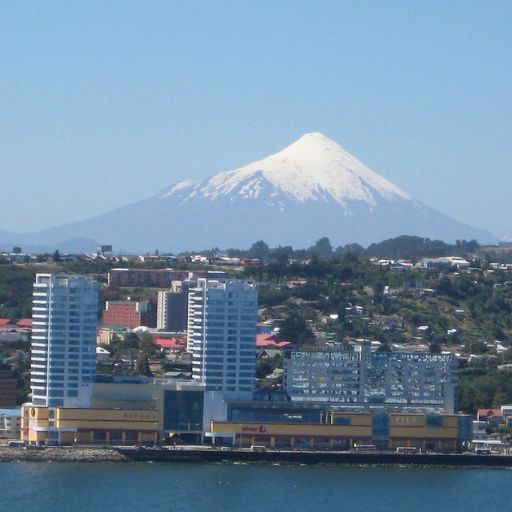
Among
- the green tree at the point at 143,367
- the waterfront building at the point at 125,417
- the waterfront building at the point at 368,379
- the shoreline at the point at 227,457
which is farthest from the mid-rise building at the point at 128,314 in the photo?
the shoreline at the point at 227,457

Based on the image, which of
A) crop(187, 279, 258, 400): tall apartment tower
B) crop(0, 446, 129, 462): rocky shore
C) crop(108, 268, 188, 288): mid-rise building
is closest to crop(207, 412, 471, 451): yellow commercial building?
crop(187, 279, 258, 400): tall apartment tower

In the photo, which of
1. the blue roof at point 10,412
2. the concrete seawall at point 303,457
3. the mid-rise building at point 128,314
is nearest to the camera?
the concrete seawall at point 303,457

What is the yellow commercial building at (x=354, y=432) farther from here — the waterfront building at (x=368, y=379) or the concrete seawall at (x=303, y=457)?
the waterfront building at (x=368, y=379)

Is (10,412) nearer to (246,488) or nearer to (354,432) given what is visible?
(354,432)

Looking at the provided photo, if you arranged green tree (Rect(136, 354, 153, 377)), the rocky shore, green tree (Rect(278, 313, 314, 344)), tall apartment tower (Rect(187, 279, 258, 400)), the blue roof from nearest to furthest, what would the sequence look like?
the rocky shore < tall apartment tower (Rect(187, 279, 258, 400)) < the blue roof < green tree (Rect(136, 354, 153, 377)) < green tree (Rect(278, 313, 314, 344))

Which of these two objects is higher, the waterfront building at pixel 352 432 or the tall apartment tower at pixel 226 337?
the tall apartment tower at pixel 226 337

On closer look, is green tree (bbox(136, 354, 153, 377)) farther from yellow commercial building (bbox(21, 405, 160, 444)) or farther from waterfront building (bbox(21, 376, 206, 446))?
yellow commercial building (bbox(21, 405, 160, 444))

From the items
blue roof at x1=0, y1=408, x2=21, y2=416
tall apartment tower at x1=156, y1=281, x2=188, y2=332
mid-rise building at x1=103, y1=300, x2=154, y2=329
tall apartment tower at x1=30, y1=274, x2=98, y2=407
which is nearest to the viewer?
tall apartment tower at x1=30, y1=274, x2=98, y2=407
